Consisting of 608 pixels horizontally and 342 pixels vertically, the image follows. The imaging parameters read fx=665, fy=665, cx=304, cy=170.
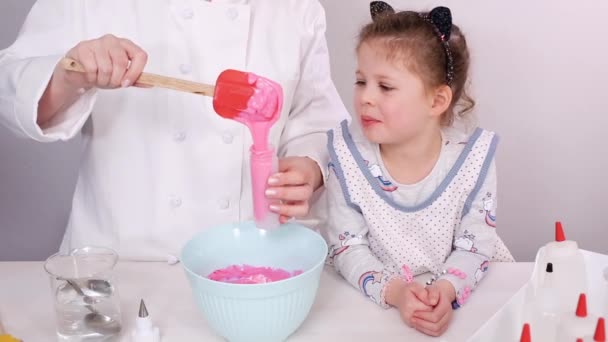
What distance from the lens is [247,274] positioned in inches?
36.3

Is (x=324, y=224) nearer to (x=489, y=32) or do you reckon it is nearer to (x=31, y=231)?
(x=489, y=32)

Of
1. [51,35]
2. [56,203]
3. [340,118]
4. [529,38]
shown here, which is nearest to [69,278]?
[51,35]

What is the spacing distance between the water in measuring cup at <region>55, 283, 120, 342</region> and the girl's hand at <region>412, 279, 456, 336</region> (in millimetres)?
405

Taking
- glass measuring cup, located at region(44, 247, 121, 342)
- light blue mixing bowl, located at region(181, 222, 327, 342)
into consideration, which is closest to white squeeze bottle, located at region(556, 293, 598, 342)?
light blue mixing bowl, located at region(181, 222, 327, 342)

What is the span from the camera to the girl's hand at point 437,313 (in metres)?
0.87

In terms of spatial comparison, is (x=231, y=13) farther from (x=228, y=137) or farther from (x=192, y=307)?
(x=192, y=307)

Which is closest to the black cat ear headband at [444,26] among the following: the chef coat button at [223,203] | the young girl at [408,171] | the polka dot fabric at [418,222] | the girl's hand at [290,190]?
the young girl at [408,171]

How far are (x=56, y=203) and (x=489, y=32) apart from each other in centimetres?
128

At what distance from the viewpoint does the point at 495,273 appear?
103cm

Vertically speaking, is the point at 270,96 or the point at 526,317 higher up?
the point at 270,96

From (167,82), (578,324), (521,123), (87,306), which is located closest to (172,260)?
(87,306)

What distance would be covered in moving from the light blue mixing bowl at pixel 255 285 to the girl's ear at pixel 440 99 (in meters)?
0.31

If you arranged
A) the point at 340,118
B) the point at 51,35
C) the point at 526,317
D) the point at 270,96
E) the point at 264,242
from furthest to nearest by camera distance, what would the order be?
the point at 340,118 → the point at 51,35 → the point at 264,242 → the point at 270,96 → the point at 526,317

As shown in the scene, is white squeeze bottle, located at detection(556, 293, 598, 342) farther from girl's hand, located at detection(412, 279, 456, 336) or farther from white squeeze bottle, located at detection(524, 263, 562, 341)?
girl's hand, located at detection(412, 279, 456, 336)
